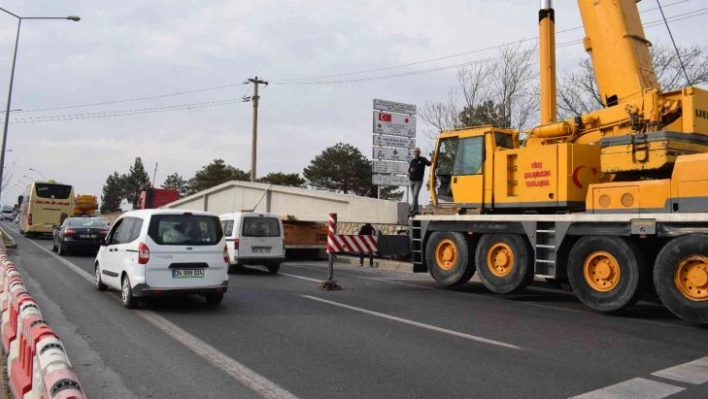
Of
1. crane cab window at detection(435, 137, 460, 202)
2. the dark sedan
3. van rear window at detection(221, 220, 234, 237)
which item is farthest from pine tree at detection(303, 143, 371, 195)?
crane cab window at detection(435, 137, 460, 202)

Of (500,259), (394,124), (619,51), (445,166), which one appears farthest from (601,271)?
(394,124)

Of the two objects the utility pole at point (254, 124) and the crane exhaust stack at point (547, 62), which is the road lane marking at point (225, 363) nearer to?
the crane exhaust stack at point (547, 62)

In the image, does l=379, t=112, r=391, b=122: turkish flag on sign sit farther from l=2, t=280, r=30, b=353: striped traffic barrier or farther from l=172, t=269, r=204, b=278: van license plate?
l=2, t=280, r=30, b=353: striped traffic barrier

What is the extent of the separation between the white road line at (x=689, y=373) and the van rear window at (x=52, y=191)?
114ft

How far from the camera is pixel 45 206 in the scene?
→ 109 feet

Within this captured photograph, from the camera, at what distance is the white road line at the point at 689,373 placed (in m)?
5.70

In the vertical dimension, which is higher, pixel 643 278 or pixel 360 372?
pixel 643 278

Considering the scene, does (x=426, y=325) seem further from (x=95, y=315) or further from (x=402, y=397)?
(x=95, y=315)

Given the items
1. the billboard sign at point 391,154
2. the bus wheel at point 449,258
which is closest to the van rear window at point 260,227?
the bus wheel at point 449,258

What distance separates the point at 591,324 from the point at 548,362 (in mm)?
2953

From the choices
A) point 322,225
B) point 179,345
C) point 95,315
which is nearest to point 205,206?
point 322,225

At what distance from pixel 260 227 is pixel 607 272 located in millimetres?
9903

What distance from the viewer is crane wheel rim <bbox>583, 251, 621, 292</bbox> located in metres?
9.64

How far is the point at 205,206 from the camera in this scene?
36594 mm
